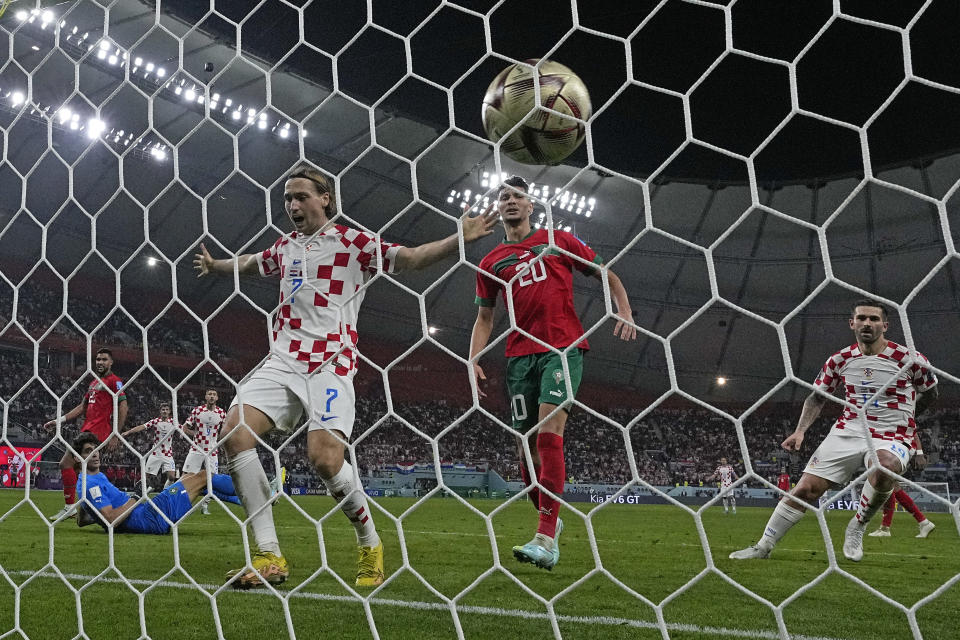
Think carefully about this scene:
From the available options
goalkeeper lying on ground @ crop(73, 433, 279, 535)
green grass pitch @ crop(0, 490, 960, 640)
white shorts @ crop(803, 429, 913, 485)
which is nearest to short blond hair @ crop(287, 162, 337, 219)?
green grass pitch @ crop(0, 490, 960, 640)

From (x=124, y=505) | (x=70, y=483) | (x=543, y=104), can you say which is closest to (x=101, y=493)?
(x=124, y=505)

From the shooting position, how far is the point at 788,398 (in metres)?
22.5

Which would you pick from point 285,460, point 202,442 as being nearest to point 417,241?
point 285,460

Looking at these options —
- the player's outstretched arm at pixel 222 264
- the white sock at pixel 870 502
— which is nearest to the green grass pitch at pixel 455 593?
the white sock at pixel 870 502

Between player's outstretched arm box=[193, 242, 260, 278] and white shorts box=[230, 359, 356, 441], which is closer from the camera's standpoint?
white shorts box=[230, 359, 356, 441]

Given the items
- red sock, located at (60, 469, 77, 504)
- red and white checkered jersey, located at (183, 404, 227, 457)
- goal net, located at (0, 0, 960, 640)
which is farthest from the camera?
goal net, located at (0, 0, 960, 640)

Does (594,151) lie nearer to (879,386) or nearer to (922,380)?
(879,386)

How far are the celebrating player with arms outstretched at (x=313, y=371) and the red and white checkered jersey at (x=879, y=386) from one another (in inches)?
84.4

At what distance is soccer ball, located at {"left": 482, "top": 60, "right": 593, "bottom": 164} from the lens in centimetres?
257

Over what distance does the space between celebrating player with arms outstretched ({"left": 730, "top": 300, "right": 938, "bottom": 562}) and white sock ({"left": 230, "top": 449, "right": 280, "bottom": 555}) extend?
221 centimetres

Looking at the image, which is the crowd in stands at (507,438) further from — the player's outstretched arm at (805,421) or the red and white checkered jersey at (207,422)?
the player's outstretched arm at (805,421)

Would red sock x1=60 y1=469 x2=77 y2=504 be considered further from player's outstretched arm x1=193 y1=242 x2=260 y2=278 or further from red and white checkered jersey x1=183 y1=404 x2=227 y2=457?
player's outstretched arm x1=193 y1=242 x2=260 y2=278

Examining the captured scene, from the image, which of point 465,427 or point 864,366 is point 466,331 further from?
point 864,366

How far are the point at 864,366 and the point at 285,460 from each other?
1701 centimetres
